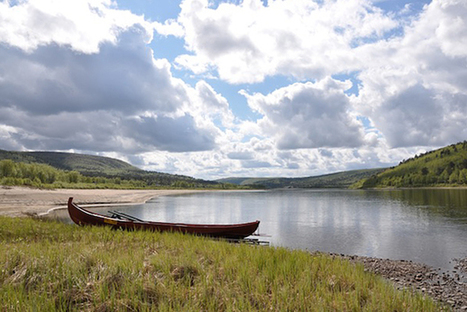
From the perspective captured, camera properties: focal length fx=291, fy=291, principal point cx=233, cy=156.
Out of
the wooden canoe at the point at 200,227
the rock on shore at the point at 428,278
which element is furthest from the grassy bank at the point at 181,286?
the wooden canoe at the point at 200,227

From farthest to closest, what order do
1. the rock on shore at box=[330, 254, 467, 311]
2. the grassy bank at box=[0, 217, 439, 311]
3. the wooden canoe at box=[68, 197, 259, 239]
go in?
1. the wooden canoe at box=[68, 197, 259, 239]
2. the rock on shore at box=[330, 254, 467, 311]
3. the grassy bank at box=[0, 217, 439, 311]

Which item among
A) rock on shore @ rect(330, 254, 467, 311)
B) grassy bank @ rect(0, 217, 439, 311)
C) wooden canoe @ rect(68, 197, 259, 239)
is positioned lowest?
rock on shore @ rect(330, 254, 467, 311)

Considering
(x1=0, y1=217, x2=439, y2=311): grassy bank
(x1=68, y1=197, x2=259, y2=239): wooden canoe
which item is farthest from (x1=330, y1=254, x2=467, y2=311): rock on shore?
(x1=68, y1=197, x2=259, y2=239): wooden canoe

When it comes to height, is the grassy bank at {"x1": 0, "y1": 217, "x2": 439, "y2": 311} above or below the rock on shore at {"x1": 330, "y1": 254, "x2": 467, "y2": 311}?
above

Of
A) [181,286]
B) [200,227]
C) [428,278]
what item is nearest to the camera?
[181,286]

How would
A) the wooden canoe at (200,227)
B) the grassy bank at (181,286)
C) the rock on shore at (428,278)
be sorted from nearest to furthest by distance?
the grassy bank at (181,286) < the rock on shore at (428,278) < the wooden canoe at (200,227)

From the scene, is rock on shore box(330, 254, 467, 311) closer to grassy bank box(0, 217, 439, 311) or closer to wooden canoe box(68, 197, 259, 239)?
grassy bank box(0, 217, 439, 311)

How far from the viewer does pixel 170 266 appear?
32.4 feet

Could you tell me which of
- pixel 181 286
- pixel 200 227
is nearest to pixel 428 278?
pixel 181 286

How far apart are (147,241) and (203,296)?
891 centimetres

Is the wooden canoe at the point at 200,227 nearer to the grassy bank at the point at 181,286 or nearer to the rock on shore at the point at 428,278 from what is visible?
the rock on shore at the point at 428,278

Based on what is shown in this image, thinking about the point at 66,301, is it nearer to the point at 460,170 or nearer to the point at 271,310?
the point at 271,310

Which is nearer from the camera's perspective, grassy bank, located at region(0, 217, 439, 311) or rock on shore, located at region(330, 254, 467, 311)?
grassy bank, located at region(0, 217, 439, 311)

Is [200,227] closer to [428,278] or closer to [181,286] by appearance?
[428,278]
